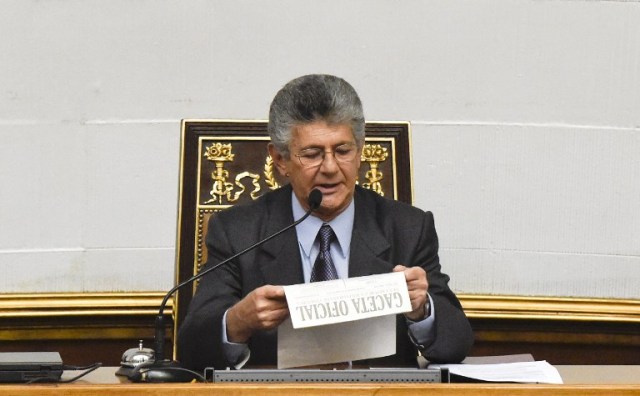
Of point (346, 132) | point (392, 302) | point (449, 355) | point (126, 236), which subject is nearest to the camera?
point (392, 302)

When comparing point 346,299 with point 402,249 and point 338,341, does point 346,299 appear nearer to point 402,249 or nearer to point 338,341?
point 338,341

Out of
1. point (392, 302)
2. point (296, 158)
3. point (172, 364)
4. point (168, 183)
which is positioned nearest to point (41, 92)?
point (168, 183)

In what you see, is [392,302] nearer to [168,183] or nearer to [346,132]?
[346,132]

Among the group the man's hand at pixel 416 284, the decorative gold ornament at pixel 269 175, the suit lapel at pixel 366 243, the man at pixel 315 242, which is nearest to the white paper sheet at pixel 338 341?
the man's hand at pixel 416 284

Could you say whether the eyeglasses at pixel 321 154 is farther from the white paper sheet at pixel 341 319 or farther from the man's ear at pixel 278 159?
the white paper sheet at pixel 341 319

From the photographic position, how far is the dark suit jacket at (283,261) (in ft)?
8.67

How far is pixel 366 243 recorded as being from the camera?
2.85 meters

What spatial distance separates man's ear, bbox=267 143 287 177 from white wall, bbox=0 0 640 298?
2.85 feet

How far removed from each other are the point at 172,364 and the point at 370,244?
2.19 feet

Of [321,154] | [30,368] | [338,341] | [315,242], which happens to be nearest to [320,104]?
[321,154]

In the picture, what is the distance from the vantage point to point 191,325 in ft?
8.74

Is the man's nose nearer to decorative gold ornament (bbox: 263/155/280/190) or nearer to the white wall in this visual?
decorative gold ornament (bbox: 263/155/280/190)

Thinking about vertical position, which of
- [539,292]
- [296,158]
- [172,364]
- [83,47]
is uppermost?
[83,47]

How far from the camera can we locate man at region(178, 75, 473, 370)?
2615 millimetres
